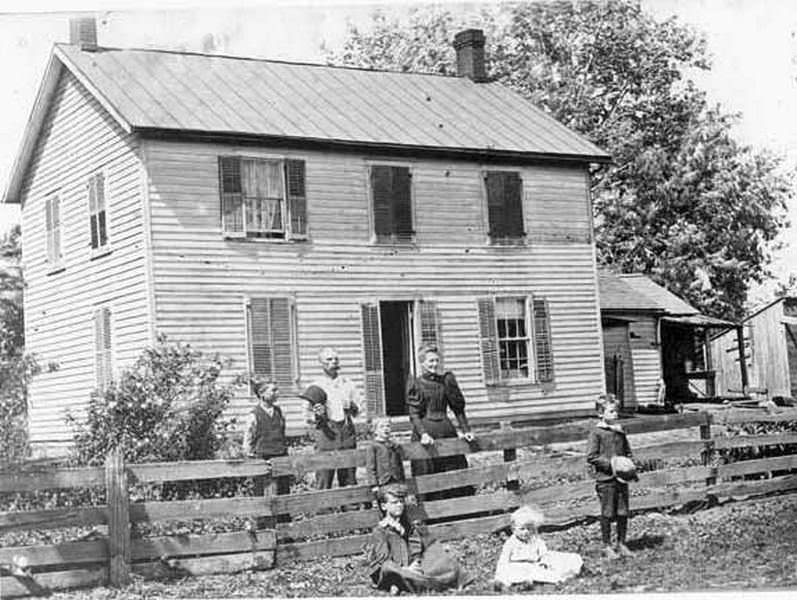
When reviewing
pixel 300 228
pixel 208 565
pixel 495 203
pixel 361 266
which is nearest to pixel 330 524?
pixel 208 565

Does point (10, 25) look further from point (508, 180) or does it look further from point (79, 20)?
point (508, 180)

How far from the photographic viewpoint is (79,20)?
16.4 meters

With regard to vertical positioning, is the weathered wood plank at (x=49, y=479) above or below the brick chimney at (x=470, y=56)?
below

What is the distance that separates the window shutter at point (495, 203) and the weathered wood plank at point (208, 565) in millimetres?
10464

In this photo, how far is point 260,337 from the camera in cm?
1636

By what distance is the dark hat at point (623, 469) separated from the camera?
9.48 meters

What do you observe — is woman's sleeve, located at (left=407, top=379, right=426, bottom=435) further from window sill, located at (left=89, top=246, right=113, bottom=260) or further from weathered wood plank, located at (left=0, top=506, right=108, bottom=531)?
window sill, located at (left=89, top=246, right=113, bottom=260)

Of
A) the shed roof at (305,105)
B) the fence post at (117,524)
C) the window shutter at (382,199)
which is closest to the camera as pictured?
the fence post at (117,524)

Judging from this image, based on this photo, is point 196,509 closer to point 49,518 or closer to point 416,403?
point 49,518

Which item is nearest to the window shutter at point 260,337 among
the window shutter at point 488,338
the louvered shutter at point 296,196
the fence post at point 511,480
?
the louvered shutter at point 296,196

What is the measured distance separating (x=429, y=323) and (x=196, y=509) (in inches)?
372

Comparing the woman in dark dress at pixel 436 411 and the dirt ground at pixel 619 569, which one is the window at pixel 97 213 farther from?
the dirt ground at pixel 619 569

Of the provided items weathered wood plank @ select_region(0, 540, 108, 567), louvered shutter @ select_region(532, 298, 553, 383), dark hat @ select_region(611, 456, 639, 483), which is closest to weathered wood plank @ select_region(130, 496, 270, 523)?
weathered wood plank @ select_region(0, 540, 108, 567)

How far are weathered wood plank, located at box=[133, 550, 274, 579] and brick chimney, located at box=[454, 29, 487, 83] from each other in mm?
13791
